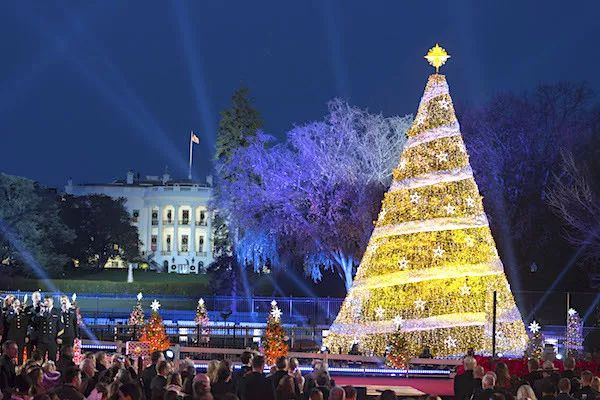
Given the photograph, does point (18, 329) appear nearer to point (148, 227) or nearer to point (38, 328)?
point (38, 328)

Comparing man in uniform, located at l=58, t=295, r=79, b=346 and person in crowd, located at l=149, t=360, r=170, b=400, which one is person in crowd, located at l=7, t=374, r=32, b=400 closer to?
person in crowd, located at l=149, t=360, r=170, b=400

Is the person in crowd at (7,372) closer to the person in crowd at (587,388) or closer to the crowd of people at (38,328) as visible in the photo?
the crowd of people at (38,328)

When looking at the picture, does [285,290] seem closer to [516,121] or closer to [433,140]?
[516,121]

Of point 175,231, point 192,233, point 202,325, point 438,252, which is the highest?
point 175,231

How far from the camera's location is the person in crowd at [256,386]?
47.6 ft

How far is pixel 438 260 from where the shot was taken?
30.9m

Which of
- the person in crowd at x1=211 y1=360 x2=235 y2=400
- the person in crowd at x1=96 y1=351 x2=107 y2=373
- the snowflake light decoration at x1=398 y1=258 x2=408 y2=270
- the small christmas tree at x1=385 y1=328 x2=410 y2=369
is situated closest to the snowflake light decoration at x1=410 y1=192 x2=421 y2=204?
the snowflake light decoration at x1=398 y1=258 x2=408 y2=270

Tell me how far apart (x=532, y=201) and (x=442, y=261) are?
3325cm

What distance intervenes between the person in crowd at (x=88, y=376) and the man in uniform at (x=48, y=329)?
8.75 meters

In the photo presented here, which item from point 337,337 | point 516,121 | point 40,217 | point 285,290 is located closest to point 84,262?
point 40,217

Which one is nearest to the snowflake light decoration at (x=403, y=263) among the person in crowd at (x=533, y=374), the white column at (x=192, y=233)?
the person in crowd at (x=533, y=374)

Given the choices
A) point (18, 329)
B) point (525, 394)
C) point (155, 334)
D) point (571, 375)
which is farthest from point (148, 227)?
point (525, 394)

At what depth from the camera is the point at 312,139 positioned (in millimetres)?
66750

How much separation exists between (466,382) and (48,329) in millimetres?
11460
